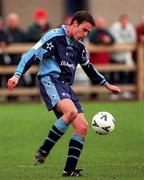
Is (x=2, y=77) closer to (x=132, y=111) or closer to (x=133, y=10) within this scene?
(x=132, y=111)

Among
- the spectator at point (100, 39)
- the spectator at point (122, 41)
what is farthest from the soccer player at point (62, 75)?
the spectator at point (122, 41)

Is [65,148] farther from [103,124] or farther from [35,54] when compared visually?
[35,54]

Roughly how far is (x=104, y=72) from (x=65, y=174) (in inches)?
516

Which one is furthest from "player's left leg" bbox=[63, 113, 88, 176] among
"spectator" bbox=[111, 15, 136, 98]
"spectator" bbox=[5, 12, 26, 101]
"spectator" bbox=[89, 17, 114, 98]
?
"spectator" bbox=[111, 15, 136, 98]

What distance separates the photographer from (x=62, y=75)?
404 inches

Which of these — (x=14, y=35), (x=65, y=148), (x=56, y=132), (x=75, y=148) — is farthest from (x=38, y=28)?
(x=75, y=148)

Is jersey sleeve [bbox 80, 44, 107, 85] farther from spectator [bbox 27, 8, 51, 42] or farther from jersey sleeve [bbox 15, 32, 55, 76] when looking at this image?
spectator [bbox 27, 8, 51, 42]

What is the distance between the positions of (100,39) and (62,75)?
12.4 meters

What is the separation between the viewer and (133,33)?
889 inches

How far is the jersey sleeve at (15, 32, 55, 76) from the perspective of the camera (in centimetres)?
1004

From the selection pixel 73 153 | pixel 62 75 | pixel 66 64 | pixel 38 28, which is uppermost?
pixel 66 64

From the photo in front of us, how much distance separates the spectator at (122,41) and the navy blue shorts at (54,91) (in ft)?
39.3

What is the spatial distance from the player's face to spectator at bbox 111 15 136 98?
12018 millimetres

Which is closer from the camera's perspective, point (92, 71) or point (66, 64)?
point (66, 64)
